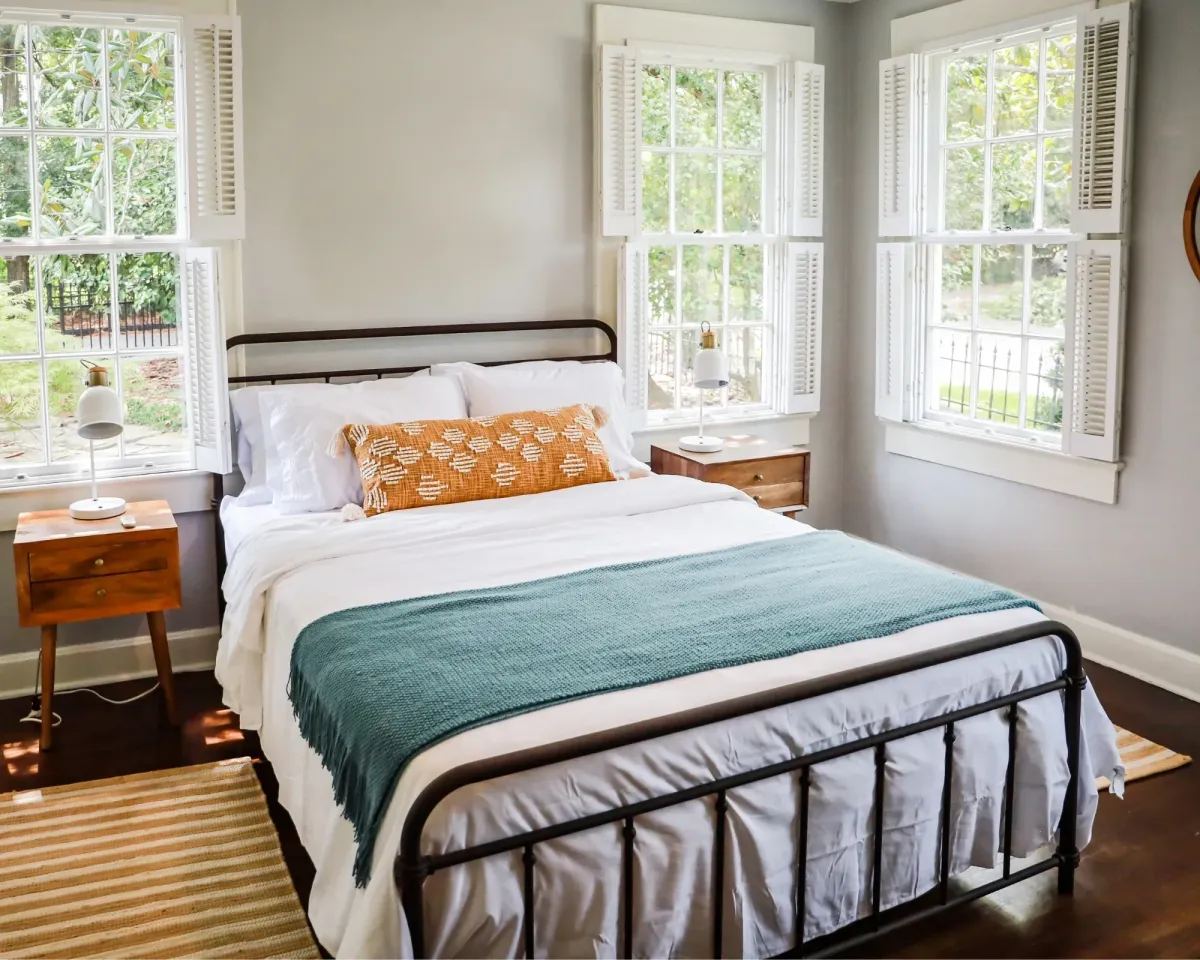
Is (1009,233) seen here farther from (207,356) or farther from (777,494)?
(207,356)

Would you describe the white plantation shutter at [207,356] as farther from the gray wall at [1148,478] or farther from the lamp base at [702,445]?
the gray wall at [1148,478]

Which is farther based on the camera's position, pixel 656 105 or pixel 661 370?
pixel 661 370

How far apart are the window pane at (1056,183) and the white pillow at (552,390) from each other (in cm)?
171

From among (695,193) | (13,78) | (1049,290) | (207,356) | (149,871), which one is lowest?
(149,871)

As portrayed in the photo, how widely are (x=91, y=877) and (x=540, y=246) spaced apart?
278cm

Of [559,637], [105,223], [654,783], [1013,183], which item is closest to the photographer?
[654,783]

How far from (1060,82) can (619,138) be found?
5.39 feet

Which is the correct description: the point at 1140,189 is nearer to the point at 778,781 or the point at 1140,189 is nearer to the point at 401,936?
the point at 778,781

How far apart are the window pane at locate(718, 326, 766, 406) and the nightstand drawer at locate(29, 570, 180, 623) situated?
8.51 feet

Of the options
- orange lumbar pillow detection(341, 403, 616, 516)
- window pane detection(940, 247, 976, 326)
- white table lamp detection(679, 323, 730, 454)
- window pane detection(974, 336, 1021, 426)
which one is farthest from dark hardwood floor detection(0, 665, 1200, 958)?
white table lamp detection(679, 323, 730, 454)

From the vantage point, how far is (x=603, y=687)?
2369 mm

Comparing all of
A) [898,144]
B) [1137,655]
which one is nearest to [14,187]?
[898,144]

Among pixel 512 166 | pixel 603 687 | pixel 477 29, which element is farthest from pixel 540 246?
pixel 603 687

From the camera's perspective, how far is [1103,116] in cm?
397
